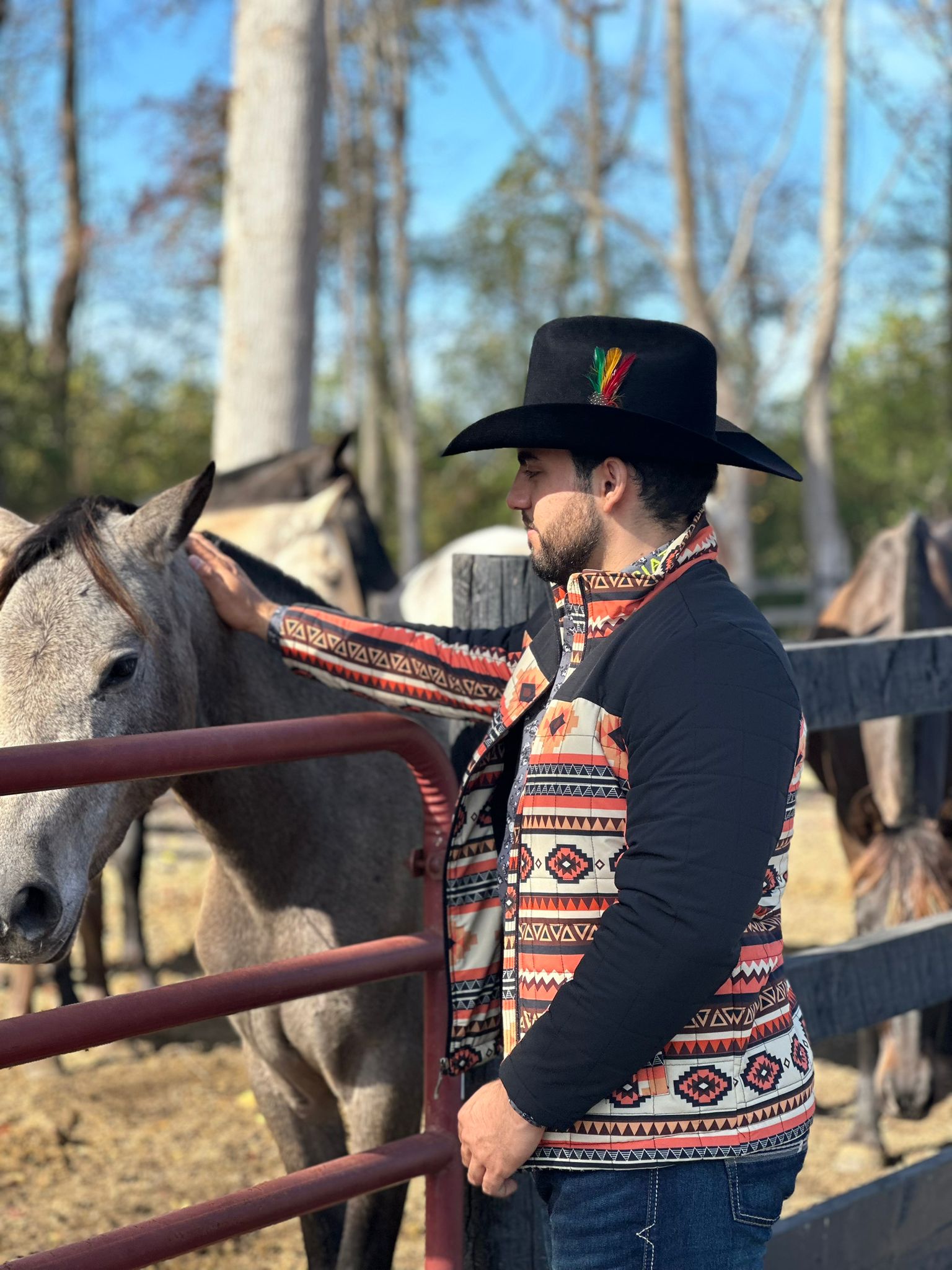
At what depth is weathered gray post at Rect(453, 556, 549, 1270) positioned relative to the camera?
2.08m

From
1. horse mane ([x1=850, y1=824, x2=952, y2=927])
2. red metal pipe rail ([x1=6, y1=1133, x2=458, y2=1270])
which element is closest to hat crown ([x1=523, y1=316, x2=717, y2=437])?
red metal pipe rail ([x1=6, y1=1133, x2=458, y2=1270])

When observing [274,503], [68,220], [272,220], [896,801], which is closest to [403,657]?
[896,801]

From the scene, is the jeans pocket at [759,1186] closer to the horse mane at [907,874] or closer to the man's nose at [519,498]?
the man's nose at [519,498]

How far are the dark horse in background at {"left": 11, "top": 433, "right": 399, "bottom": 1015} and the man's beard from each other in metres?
3.61

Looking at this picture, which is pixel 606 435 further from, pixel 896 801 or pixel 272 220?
pixel 272 220

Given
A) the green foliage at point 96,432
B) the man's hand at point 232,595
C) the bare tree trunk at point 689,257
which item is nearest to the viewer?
the man's hand at point 232,595

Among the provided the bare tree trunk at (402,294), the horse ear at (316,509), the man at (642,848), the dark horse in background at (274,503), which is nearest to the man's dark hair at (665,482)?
the man at (642,848)

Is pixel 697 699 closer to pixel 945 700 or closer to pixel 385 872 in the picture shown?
pixel 385 872

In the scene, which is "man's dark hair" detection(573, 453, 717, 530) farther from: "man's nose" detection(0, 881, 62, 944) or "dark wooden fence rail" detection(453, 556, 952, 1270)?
"man's nose" detection(0, 881, 62, 944)

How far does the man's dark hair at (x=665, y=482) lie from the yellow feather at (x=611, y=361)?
11cm

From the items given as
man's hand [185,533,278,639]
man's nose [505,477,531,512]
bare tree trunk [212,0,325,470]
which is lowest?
man's hand [185,533,278,639]

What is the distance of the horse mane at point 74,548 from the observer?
1.94 meters

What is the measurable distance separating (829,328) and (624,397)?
43.2 ft

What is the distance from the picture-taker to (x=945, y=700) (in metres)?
2.81
